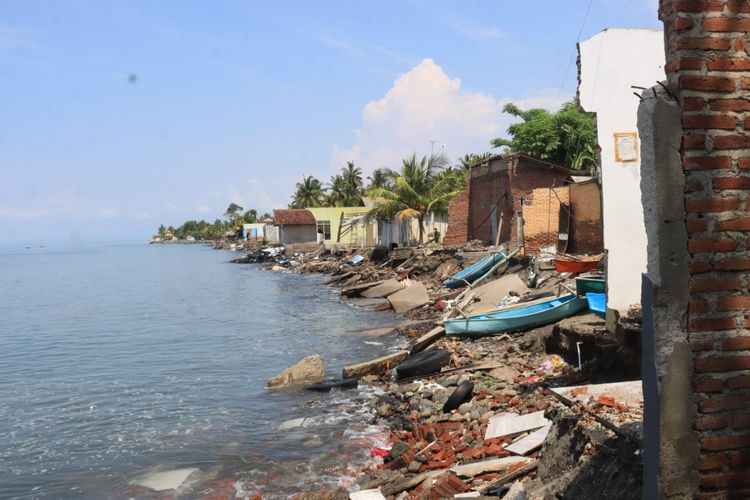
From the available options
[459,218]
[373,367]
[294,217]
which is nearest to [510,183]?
[459,218]

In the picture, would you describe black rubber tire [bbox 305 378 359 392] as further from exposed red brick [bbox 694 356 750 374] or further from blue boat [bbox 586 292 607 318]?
exposed red brick [bbox 694 356 750 374]

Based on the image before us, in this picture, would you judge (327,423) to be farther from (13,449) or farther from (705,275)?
(705,275)

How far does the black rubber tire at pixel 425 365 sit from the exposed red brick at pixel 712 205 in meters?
10.1

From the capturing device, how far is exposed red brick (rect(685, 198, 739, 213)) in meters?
3.77

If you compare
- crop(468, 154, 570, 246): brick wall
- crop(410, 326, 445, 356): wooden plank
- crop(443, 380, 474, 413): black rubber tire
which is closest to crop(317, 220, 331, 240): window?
crop(468, 154, 570, 246): brick wall

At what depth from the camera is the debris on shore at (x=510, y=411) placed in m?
5.34

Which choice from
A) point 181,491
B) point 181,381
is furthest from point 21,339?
point 181,491

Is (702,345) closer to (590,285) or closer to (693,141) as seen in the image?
(693,141)

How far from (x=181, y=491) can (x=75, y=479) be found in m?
2.36

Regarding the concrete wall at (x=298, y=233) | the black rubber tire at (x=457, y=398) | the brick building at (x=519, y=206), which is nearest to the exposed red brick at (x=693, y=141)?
the black rubber tire at (x=457, y=398)

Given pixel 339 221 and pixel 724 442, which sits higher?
pixel 339 221

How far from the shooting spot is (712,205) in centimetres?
377

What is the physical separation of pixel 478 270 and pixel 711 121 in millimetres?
21573

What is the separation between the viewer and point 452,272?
29984 mm
